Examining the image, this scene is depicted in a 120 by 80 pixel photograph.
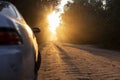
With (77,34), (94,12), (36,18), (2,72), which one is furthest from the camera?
(77,34)

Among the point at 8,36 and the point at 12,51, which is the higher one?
the point at 8,36

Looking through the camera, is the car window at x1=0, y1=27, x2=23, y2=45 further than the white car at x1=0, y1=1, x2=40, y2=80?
Yes

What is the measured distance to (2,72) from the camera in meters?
5.89

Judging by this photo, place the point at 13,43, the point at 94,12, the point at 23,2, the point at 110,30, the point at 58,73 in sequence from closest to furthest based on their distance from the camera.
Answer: the point at 13,43 → the point at 58,73 → the point at 23,2 → the point at 110,30 → the point at 94,12

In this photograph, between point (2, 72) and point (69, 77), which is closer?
point (2, 72)

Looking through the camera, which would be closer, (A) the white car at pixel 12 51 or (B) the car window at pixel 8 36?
(A) the white car at pixel 12 51

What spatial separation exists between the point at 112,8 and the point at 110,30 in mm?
3110

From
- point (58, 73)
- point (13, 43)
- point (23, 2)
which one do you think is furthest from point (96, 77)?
point (23, 2)

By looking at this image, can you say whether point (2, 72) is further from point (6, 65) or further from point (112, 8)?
point (112, 8)

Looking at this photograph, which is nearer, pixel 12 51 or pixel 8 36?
pixel 12 51

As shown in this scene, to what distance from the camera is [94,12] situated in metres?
92.2

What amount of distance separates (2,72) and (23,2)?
21302 millimetres

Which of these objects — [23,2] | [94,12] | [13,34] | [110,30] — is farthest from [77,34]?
[13,34]

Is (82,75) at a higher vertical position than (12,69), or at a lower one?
lower
